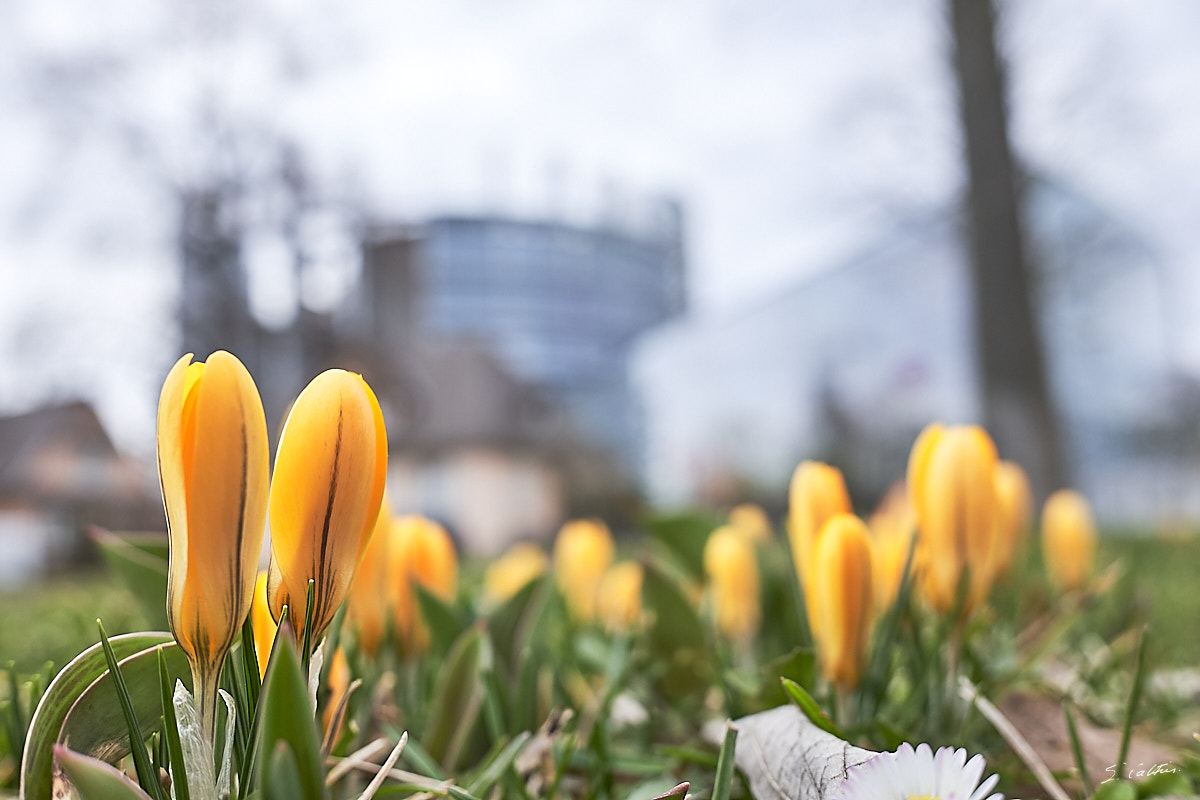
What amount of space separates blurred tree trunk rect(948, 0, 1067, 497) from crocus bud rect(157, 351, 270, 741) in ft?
11.6

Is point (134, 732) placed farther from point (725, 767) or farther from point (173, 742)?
point (725, 767)

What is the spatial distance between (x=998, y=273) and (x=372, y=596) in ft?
12.0

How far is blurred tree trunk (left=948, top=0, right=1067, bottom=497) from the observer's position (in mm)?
3445

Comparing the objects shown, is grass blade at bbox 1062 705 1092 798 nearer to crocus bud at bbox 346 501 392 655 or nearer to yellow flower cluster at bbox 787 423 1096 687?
yellow flower cluster at bbox 787 423 1096 687

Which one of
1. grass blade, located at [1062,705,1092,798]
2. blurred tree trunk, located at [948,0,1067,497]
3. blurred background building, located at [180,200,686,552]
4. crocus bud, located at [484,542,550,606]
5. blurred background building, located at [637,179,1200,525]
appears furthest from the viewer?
blurred background building, located at [637,179,1200,525]

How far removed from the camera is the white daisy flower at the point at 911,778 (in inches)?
11.8

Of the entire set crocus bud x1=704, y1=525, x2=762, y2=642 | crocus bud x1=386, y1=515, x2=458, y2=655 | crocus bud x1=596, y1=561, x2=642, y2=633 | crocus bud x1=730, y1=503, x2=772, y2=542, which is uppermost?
crocus bud x1=386, y1=515, x2=458, y2=655

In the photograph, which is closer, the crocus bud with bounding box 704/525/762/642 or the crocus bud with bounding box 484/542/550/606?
the crocus bud with bounding box 704/525/762/642

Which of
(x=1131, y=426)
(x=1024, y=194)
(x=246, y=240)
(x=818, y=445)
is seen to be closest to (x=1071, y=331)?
(x=818, y=445)

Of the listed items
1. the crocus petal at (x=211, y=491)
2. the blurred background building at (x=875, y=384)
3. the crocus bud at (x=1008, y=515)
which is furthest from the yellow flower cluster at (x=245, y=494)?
the blurred background building at (x=875, y=384)

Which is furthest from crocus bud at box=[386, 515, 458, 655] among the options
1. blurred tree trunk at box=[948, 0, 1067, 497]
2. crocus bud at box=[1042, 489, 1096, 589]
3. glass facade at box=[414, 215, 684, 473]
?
glass facade at box=[414, 215, 684, 473]

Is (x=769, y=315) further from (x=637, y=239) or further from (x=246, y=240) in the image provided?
(x=246, y=240)

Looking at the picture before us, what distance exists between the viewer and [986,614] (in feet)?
2.00

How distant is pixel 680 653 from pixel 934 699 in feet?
0.70
